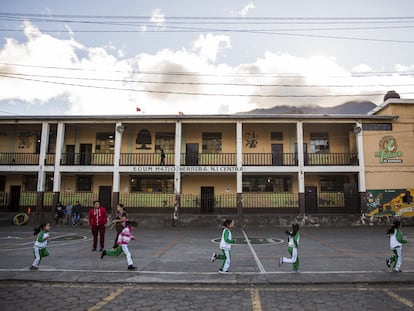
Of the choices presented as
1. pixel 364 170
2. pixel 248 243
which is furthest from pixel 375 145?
pixel 248 243

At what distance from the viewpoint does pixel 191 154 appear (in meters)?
22.9

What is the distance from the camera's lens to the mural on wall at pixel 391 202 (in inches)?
790

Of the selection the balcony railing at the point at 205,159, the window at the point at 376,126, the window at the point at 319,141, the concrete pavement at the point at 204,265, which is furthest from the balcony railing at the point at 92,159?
the window at the point at 376,126

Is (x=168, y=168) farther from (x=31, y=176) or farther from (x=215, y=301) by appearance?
(x=215, y=301)

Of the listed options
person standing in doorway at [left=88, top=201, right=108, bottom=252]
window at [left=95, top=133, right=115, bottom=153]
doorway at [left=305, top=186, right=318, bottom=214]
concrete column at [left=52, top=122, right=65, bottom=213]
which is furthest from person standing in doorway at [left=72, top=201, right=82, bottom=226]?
doorway at [left=305, top=186, right=318, bottom=214]

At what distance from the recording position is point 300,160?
20.6 m

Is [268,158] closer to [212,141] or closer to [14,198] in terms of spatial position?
[212,141]

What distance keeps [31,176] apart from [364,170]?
2450 centimetres

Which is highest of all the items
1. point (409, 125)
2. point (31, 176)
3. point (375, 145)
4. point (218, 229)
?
point (409, 125)

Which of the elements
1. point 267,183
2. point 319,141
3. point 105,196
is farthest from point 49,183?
point 319,141

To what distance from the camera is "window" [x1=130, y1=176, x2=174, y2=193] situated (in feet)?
76.5

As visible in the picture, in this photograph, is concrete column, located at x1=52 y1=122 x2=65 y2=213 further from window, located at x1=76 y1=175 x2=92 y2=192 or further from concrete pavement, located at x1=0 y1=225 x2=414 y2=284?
concrete pavement, located at x1=0 y1=225 x2=414 y2=284

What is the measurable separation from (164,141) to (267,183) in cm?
848

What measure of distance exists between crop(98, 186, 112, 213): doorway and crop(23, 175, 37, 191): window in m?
5.32
